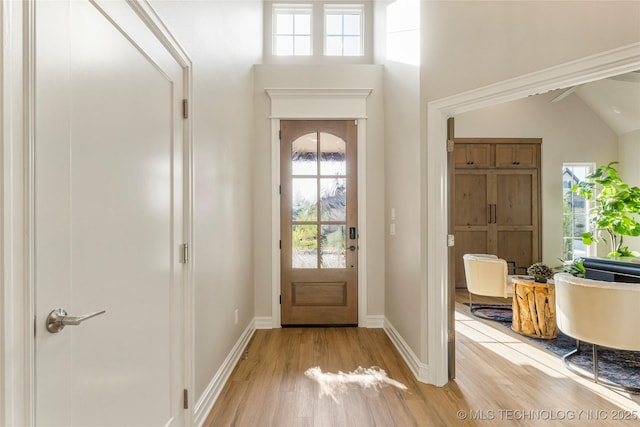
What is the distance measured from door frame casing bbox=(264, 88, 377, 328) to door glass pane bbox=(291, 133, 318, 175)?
0.18 meters

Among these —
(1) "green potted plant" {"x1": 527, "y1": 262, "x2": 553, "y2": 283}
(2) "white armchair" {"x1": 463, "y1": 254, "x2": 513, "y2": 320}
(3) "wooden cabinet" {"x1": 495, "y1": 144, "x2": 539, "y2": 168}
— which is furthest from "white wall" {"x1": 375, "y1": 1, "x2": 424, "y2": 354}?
(3) "wooden cabinet" {"x1": 495, "y1": 144, "x2": 539, "y2": 168}

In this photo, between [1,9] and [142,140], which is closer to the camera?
[1,9]

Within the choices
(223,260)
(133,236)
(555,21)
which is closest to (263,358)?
(223,260)

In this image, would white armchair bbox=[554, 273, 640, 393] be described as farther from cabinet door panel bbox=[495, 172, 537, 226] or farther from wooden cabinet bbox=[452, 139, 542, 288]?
cabinet door panel bbox=[495, 172, 537, 226]

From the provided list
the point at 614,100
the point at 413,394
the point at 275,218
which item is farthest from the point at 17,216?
the point at 614,100

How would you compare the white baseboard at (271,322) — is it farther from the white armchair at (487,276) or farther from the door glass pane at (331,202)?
the white armchair at (487,276)

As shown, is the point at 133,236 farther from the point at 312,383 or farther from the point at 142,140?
the point at 312,383

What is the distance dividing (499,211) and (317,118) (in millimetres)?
3536

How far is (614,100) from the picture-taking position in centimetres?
468

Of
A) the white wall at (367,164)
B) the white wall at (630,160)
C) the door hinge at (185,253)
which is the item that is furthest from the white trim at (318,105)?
the white wall at (630,160)

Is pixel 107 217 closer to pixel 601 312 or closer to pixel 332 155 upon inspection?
pixel 332 155

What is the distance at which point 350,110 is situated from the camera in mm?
3418

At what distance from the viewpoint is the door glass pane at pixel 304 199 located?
3.43 m

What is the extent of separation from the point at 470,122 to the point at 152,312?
533 centimetres
